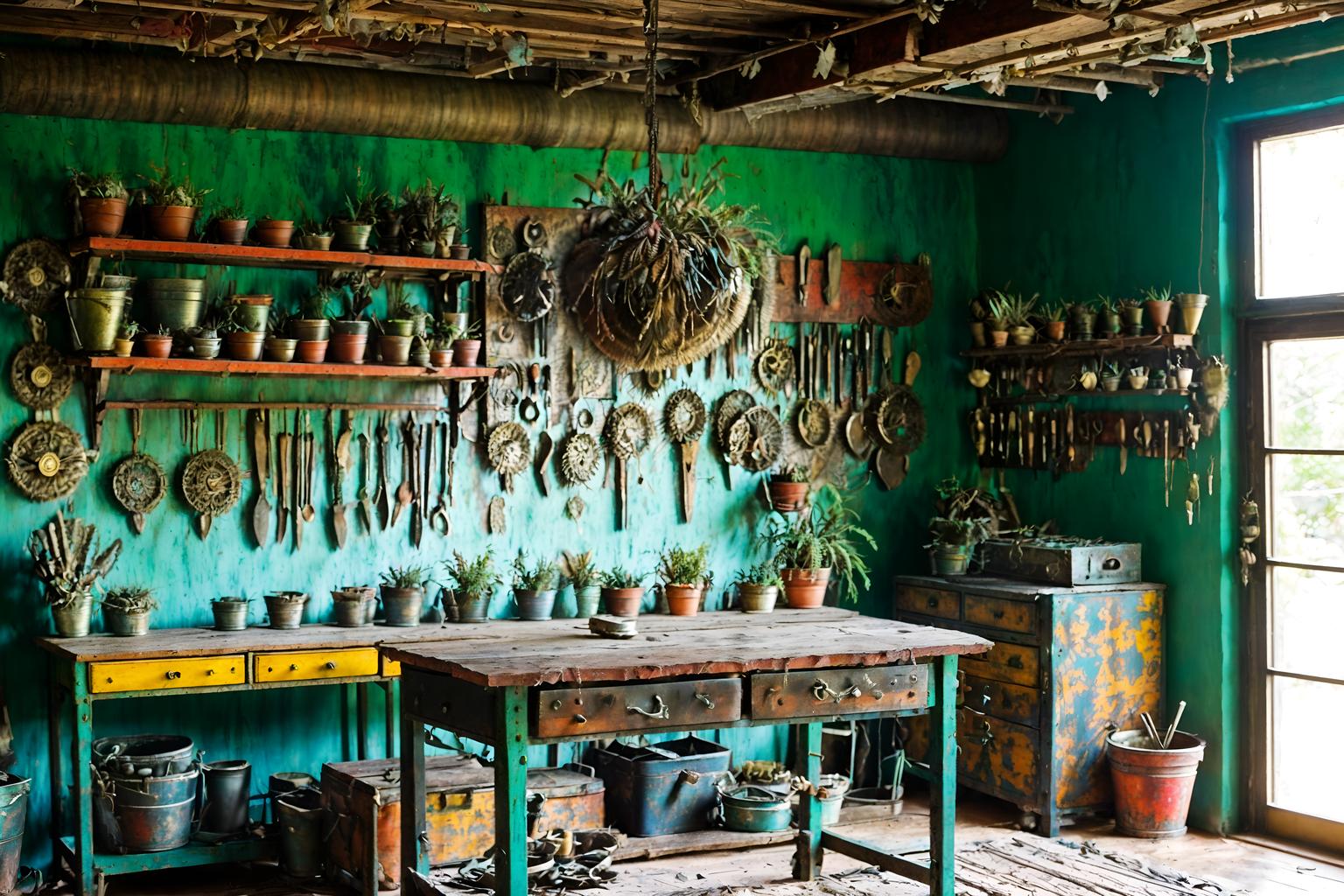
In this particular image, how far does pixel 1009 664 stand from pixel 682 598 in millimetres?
1403

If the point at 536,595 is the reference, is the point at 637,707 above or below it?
below

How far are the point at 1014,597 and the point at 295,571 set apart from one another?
294 centimetres

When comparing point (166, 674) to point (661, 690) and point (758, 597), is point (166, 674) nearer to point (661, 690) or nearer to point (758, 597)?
point (661, 690)

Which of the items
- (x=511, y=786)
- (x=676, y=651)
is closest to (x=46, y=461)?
(x=511, y=786)

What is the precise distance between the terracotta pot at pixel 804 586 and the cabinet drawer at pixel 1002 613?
631 mm

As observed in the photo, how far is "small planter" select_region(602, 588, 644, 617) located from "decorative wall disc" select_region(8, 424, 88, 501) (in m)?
2.09

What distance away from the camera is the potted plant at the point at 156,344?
550 cm

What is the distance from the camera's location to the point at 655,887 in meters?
5.52

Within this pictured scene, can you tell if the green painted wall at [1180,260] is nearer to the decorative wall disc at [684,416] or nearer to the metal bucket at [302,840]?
the decorative wall disc at [684,416]

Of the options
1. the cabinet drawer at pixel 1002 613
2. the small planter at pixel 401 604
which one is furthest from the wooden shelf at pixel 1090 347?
the small planter at pixel 401 604

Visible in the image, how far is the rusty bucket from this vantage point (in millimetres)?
6062

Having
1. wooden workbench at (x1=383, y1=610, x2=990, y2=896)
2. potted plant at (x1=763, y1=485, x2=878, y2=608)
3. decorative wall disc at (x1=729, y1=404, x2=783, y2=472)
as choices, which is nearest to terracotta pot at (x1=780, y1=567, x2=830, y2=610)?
potted plant at (x1=763, y1=485, x2=878, y2=608)

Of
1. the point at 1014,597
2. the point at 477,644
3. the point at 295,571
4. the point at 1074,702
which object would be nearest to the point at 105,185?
the point at 295,571

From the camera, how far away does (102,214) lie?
546 centimetres
